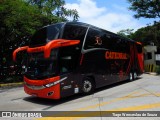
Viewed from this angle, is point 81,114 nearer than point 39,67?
Yes

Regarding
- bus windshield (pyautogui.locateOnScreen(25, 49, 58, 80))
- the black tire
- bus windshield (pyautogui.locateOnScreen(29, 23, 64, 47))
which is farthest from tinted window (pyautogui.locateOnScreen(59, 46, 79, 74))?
the black tire

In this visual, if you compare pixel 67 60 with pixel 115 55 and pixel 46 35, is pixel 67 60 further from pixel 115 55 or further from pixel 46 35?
pixel 115 55

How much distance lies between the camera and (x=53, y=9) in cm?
2261

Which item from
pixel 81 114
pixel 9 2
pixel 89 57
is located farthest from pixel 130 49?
pixel 81 114

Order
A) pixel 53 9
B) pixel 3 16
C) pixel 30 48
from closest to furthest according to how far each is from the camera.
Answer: pixel 30 48 → pixel 3 16 → pixel 53 9

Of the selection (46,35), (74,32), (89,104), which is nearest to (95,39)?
(74,32)

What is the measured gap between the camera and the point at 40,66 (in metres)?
11.0

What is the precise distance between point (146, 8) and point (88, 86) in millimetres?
19829

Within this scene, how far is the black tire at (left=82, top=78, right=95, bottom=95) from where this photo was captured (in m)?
12.5

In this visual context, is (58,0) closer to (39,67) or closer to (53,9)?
(53,9)

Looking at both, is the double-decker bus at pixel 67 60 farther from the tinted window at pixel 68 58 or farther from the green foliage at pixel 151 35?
the green foliage at pixel 151 35

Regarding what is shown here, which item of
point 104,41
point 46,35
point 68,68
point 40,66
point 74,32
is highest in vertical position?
point 74,32

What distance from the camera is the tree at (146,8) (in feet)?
95.3

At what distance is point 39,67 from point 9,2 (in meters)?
8.72
